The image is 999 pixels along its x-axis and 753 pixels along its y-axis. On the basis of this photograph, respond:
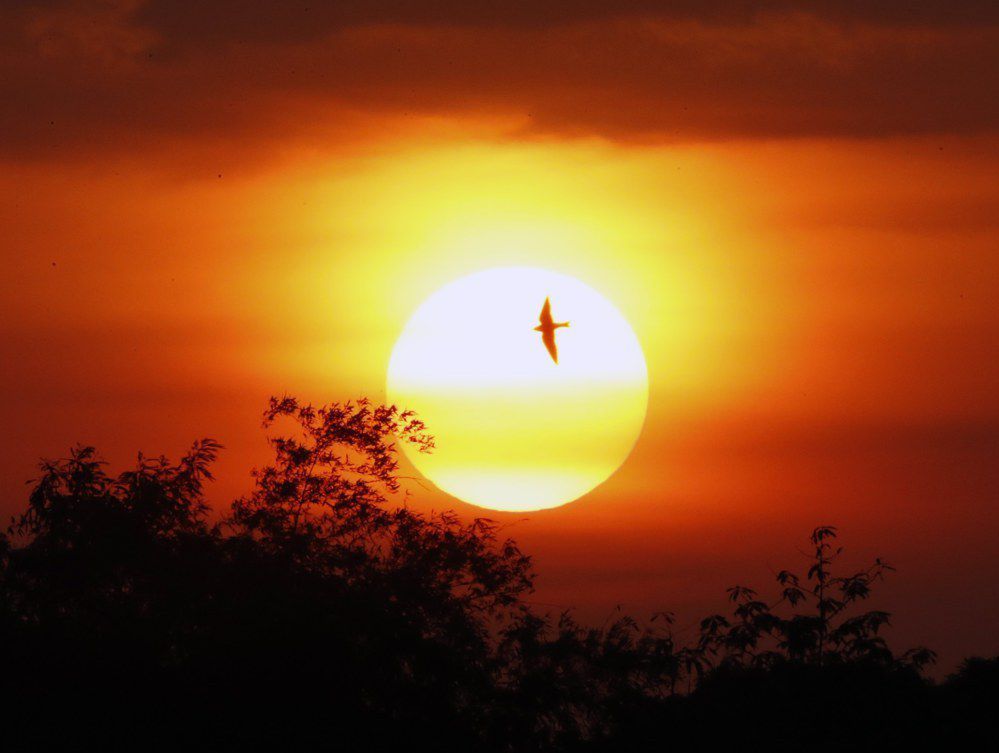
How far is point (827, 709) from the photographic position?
92.2 feet

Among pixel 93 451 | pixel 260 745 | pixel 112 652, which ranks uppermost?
pixel 93 451

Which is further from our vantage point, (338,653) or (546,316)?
(546,316)

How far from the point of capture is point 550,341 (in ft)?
137

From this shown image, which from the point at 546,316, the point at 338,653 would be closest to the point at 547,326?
the point at 546,316

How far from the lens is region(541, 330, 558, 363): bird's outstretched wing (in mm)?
39131

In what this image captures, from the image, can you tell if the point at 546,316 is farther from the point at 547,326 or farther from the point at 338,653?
the point at 338,653

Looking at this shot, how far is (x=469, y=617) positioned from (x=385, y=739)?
12.8 ft

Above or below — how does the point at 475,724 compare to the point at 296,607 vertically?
below

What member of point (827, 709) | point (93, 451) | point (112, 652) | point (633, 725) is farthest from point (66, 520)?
point (827, 709)

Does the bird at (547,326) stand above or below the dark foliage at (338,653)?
above

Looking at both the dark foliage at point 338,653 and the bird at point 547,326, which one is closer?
the dark foliage at point 338,653

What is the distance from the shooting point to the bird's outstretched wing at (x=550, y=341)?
3913 cm

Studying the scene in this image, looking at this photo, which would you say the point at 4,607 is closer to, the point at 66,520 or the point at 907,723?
the point at 66,520

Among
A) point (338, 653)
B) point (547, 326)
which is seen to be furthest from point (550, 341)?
point (338, 653)
